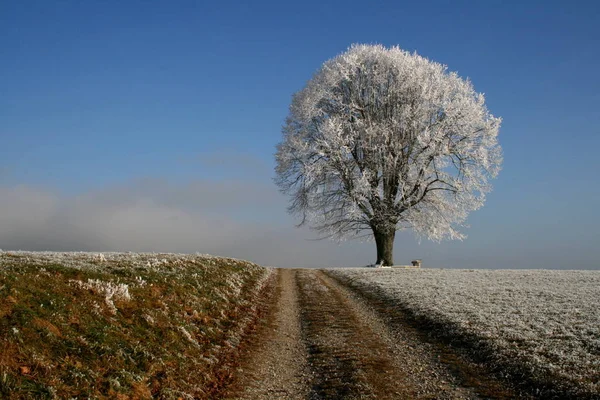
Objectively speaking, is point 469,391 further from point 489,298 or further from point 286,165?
point 286,165

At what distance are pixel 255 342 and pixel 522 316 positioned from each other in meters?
10.8

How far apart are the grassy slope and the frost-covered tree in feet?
79.7

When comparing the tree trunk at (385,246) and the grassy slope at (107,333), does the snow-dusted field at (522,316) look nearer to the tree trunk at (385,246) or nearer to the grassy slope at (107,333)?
the grassy slope at (107,333)

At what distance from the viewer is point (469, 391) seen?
35.8 ft

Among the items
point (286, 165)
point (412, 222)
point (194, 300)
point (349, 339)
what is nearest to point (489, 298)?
point (349, 339)

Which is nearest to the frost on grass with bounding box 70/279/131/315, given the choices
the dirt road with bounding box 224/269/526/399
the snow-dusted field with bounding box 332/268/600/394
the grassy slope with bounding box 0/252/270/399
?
the grassy slope with bounding box 0/252/270/399

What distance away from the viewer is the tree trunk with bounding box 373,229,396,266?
4156cm

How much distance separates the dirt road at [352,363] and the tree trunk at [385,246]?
70.7 ft

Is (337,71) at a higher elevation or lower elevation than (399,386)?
higher

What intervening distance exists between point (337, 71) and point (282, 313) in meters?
26.6

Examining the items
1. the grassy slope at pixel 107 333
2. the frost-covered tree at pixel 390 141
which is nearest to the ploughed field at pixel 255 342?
the grassy slope at pixel 107 333

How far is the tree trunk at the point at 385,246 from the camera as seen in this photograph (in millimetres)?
41562

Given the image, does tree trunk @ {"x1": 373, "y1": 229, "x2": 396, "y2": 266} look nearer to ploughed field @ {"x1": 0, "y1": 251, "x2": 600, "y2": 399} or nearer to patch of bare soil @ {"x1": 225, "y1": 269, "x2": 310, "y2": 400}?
ploughed field @ {"x1": 0, "y1": 251, "x2": 600, "y2": 399}

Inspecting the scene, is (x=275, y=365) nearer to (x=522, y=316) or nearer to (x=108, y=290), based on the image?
(x=108, y=290)
